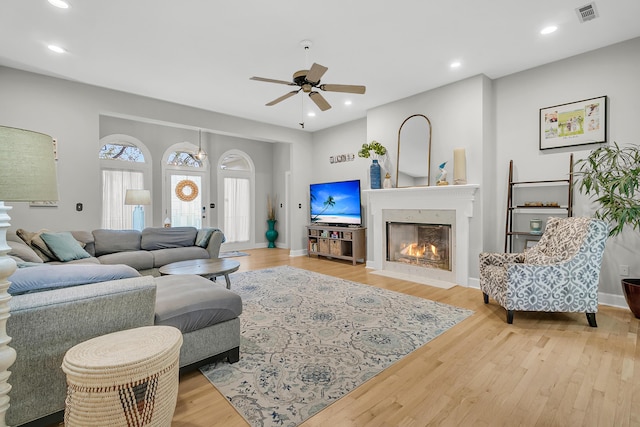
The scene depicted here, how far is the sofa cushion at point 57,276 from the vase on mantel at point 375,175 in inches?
160

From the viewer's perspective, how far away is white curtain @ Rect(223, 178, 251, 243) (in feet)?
24.0

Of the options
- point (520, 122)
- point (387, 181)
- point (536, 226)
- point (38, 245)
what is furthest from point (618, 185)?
point (38, 245)

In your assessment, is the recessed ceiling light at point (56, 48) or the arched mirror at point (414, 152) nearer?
the recessed ceiling light at point (56, 48)

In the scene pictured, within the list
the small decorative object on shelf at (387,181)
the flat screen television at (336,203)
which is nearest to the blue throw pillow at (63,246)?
the flat screen television at (336,203)

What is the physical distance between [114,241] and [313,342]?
11.0 feet

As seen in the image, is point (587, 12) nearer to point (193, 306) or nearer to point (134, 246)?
point (193, 306)

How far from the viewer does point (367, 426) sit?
4.99 ft

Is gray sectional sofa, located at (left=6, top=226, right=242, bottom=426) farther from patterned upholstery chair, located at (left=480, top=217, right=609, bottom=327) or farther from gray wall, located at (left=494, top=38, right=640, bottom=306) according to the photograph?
gray wall, located at (left=494, top=38, right=640, bottom=306)

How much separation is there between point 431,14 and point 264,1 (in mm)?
1475

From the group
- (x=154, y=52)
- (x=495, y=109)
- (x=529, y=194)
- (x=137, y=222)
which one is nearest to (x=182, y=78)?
(x=154, y=52)

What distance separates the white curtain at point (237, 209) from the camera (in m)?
7.31

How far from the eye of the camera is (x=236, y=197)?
7469 millimetres

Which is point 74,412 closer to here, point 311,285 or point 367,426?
point 367,426

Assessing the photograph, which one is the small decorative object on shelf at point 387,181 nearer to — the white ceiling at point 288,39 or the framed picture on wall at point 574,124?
the white ceiling at point 288,39
